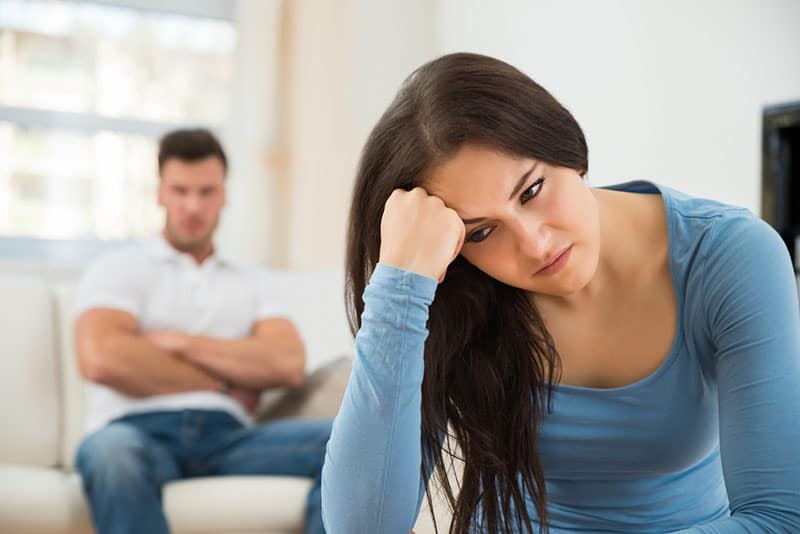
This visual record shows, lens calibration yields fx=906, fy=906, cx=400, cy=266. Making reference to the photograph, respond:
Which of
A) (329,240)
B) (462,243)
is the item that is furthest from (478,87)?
(329,240)

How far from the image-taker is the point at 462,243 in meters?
0.97

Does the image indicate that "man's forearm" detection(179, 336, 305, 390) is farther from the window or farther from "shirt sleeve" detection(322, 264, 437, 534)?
"shirt sleeve" detection(322, 264, 437, 534)

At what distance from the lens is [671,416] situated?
1.03 metres

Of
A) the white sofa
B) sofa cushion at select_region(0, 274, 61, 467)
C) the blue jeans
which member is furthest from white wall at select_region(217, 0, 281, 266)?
the blue jeans

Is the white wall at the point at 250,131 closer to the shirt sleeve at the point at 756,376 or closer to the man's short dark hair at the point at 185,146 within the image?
the man's short dark hair at the point at 185,146

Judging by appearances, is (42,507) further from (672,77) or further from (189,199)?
(672,77)

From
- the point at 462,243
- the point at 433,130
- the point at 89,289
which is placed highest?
the point at 433,130

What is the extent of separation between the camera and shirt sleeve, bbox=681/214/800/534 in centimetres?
84

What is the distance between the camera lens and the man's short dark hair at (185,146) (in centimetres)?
265

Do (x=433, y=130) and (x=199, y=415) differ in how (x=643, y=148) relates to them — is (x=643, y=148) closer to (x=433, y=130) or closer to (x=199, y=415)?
(x=199, y=415)

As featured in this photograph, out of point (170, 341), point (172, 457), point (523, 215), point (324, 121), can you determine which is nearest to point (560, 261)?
point (523, 215)

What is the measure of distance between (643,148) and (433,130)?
1.76 m

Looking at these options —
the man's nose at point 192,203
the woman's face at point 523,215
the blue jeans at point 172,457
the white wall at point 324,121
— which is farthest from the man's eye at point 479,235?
the white wall at point 324,121

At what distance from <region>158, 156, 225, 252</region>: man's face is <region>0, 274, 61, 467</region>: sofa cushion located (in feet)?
1.47
